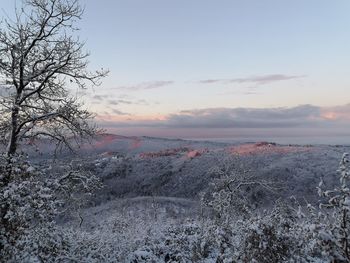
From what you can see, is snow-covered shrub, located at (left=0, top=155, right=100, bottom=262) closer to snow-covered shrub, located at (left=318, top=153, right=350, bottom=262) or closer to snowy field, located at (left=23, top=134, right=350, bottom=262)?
snowy field, located at (left=23, top=134, right=350, bottom=262)

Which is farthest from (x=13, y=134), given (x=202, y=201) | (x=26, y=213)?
(x=202, y=201)

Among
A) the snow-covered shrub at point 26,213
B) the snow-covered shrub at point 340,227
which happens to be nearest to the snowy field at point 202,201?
the snow-covered shrub at point 340,227

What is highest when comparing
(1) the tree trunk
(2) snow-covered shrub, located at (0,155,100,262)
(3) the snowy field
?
(1) the tree trunk

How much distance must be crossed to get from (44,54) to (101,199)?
170ft

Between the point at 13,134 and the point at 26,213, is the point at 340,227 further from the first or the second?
the point at 13,134

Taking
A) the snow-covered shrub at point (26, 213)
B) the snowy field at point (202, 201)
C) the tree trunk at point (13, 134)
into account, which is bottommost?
the snowy field at point (202, 201)

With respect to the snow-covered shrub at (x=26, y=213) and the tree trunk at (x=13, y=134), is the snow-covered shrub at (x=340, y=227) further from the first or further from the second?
the tree trunk at (x=13, y=134)

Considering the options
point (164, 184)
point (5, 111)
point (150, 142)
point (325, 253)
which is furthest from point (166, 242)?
point (150, 142)

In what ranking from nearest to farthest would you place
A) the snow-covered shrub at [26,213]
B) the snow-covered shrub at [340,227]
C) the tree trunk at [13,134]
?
the snow-covered shrub at [340,227] → the snow-covered shrub at [26,213] → the tree trunk at [13,134]

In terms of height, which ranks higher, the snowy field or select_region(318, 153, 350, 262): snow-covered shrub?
select_region(318, 153, 350, 262): snow-covered shrub

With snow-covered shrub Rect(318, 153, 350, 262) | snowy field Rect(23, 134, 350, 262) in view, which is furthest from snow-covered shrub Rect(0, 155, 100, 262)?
snow-covered shrub Rect(318, 153, 350, 262)

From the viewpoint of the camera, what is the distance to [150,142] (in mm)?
95250

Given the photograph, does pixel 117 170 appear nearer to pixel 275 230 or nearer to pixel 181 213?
pixel 181 213

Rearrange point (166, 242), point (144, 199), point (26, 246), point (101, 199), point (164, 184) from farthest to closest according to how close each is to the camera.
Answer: point (164, 184) < point (101, 199) < point (144, 199) < point (166, 242) < point (26, 246)
